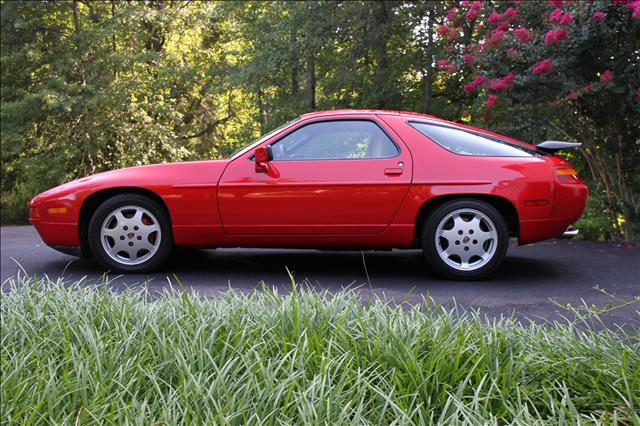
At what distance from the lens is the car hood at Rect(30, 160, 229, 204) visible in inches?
187

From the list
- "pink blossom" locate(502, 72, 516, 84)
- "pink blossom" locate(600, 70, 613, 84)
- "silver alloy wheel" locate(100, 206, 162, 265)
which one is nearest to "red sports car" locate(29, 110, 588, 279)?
"silver alloy wheel" locate(100, 206, 162, 265)

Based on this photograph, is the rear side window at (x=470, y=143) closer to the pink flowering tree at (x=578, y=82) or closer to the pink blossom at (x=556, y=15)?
the pink flowering tree at (x=578, y=82)

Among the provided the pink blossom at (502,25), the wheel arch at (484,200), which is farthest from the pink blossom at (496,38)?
the wheel arch at (484,200)

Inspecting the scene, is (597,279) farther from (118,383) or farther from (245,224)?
(118,383)

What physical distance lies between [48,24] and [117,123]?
3528 mm

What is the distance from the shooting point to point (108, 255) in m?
4.72

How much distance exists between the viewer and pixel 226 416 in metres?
1.79

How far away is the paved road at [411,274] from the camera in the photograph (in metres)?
3.87

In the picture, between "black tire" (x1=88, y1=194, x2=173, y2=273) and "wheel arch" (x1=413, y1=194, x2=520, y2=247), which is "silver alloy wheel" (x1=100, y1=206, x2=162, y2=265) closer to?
"black tire" (x1=88, y1=194, x2=173, y2=273)

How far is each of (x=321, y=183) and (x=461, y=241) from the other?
1.24 meters

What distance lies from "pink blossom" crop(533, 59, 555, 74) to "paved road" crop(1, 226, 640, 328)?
203 centimetres

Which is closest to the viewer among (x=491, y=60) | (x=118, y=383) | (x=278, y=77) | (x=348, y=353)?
(x=118, y=383)

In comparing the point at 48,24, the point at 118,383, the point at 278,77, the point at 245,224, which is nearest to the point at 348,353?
the point at 118,383

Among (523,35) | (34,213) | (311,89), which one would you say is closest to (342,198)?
(34,213)
